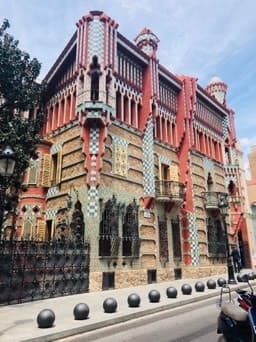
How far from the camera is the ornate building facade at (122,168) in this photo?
547 inches

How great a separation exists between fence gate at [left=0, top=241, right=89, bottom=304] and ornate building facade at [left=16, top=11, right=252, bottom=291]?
0.68 metres

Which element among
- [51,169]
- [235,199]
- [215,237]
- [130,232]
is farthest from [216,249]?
[51,169]

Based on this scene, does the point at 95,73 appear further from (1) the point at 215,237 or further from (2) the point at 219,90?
(2) the point at 219,90

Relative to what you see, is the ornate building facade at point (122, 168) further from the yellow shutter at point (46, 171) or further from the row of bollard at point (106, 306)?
the row of bollard at point (106, 306)

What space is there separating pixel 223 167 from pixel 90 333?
21.0 metres

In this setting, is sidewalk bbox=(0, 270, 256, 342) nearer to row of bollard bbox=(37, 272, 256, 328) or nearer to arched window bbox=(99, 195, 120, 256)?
row of bollard bbox=(37, 272, 256, 328)

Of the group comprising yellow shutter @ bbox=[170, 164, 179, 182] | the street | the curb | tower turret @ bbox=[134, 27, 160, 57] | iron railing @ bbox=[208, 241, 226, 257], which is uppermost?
tower turret @ bbox=[134, 27, 160, 57]

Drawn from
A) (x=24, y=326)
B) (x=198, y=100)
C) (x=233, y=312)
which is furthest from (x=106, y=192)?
(x=198, y=100)

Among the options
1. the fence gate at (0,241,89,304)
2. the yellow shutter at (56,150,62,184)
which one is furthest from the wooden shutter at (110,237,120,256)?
the yellow shutter at (56,150,62,184)

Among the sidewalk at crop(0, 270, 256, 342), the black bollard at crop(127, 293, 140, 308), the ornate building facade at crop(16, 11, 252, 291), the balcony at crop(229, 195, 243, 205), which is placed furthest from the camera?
the balcony at crop(229, 195, 243, 205)

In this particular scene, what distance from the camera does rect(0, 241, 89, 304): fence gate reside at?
32.4 feet

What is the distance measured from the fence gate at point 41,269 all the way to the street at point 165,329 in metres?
4.90

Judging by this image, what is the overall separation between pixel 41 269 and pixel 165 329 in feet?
19.7

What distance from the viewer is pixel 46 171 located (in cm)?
1658
